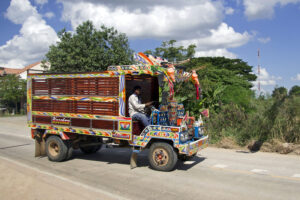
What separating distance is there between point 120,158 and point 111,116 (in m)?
2.15

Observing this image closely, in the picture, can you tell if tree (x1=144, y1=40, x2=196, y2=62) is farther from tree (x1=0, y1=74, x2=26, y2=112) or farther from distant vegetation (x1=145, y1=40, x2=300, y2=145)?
tree (x1=0, y1=74, x2=26, y2=112)

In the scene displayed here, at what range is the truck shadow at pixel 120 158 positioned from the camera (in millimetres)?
8294

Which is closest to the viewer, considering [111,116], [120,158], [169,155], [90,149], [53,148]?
[169,155]

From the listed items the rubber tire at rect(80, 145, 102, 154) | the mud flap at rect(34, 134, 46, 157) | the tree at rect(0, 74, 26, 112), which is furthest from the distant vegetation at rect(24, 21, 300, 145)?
the tree at rect(0, 74, 26, 112)

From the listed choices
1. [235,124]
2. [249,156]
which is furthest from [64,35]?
[249,156]

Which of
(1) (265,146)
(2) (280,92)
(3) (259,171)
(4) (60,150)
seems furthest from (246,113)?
(4) (60,150)

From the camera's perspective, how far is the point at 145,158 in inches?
362

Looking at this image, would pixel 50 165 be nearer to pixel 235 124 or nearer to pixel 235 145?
pixel 235 145

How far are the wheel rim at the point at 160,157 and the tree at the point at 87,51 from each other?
16607 mm

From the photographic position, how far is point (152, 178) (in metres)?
6.91

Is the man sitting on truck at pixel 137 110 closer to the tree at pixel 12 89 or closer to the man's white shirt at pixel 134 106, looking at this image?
the man's white shirt at pixel 134 106

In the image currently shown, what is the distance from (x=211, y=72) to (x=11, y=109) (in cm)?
2858

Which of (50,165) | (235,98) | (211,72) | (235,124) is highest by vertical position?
(211,72)

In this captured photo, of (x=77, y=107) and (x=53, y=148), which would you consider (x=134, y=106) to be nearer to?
(x=77, y=107)
